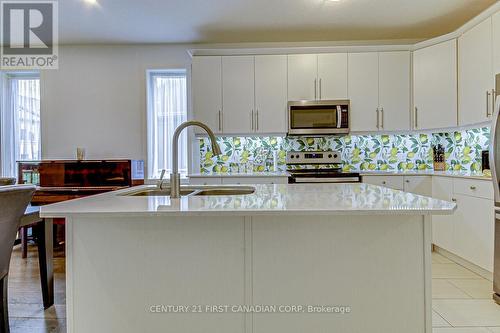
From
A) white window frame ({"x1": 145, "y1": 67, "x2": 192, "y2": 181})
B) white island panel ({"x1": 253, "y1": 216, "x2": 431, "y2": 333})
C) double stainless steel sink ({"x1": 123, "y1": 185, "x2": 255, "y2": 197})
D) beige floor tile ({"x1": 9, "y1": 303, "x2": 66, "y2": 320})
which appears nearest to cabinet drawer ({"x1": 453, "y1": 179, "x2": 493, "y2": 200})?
white island panel ({"x1": 253, "y1": 216, "x2": 431, "y2": 333})

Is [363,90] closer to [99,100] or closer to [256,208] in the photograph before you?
[256,208]

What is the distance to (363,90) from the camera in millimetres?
3830

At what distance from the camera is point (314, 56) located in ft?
12.6

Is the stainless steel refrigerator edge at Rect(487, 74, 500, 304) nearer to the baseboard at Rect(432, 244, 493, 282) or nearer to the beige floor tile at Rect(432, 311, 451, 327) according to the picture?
the baseboard at Rect(432, 244, 493, 282)

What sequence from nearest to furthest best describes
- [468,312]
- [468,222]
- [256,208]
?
[256,208]
[468,312]
[468,222]

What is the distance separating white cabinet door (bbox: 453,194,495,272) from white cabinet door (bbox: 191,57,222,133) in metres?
2.62

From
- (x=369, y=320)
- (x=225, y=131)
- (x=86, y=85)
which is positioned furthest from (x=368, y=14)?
(x=86, y=85)

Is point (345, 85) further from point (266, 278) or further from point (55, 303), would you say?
point (55, 303)

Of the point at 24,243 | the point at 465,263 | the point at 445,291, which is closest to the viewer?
the point at 445,291

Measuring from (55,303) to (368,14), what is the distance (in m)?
3.92

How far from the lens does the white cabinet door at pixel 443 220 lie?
10.6 feet

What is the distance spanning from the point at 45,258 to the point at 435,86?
13.2ft

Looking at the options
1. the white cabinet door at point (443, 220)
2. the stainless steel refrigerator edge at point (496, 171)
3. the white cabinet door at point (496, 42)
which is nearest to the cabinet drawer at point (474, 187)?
the white cabinet door at point (443, 220)

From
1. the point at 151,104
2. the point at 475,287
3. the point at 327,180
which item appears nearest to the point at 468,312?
the point at 475,287
